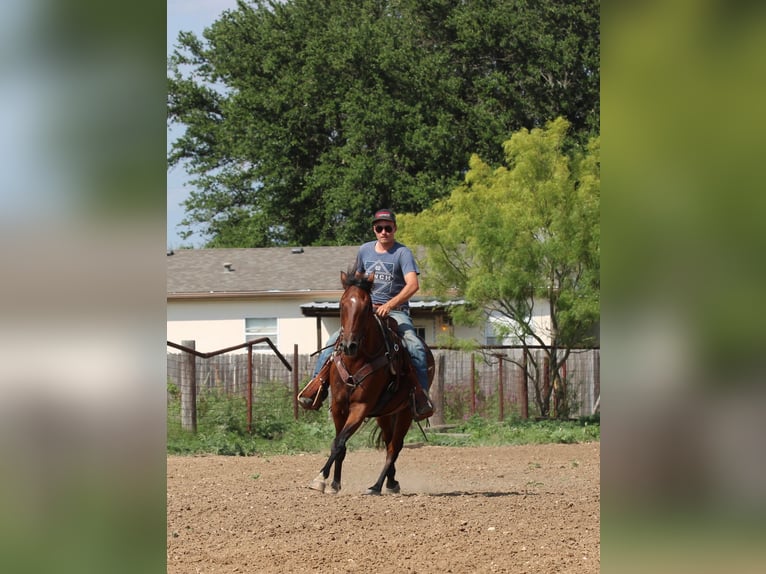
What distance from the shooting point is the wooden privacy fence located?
74.7 feet

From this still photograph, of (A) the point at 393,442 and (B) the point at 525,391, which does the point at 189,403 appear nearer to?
(A) the point at 393,442

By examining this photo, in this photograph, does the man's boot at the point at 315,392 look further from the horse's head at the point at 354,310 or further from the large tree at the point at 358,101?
the large tree at the point at 358,101

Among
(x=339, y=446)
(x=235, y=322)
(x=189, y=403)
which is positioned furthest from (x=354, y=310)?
(x=235, y=322)

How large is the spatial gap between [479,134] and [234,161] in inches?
451

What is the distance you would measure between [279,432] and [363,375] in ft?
29.6

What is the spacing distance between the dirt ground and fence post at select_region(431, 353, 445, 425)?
8.93 metres

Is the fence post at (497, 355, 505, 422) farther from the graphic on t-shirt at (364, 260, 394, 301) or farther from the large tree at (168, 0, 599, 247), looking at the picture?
the large tree at (168, 0, 599, 247)

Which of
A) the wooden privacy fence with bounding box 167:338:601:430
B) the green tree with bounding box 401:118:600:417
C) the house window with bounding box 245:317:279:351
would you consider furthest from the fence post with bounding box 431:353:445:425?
the house window with bounding box 245:317:279:351

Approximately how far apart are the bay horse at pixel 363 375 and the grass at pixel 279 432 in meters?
6.12

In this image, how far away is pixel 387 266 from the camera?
10859 mm
